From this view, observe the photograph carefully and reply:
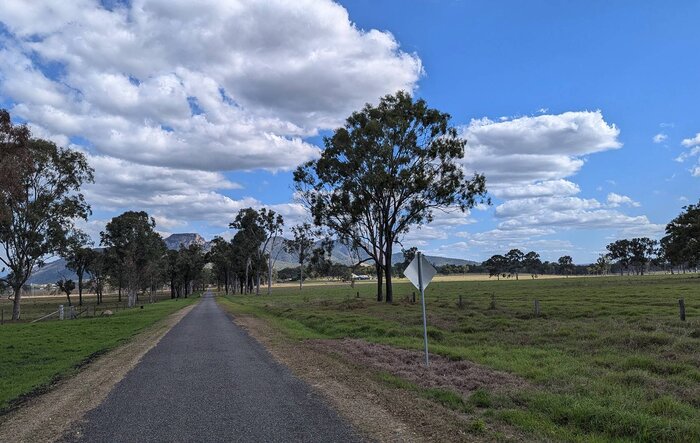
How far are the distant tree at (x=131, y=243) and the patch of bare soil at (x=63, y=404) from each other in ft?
202

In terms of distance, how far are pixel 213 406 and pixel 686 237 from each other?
105394 millimetres

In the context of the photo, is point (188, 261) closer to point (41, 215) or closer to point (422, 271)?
point (41, 215)

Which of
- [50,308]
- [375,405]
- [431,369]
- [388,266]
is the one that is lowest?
[50,308]

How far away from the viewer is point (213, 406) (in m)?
9.00

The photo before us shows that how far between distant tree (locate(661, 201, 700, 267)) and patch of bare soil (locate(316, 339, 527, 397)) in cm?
9442

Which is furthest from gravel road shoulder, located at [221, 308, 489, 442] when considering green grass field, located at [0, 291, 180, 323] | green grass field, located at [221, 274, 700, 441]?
green grass field, located at [0, 291, 180, 323]

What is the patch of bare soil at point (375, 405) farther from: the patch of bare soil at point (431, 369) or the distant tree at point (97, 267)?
the distant tree at point (97, 267)

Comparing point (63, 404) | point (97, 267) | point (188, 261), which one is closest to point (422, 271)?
point (63, 404)

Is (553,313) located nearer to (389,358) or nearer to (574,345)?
(574,345)

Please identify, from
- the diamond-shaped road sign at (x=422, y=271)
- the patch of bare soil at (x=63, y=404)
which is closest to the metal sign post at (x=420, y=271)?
the diamond-shaped road sign at (x=422, y=271)

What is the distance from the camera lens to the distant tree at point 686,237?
90000 millimetres

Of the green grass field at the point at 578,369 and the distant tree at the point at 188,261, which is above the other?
the distant tree at the point at 188,261

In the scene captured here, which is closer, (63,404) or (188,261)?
(63,404)

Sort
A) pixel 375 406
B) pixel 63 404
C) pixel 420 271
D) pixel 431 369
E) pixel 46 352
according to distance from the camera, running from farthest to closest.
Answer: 1. pixel 46 352
2. pixel 420 271
3. pixel 431 369
4. pixel 63 404
5. pixel 375 406
